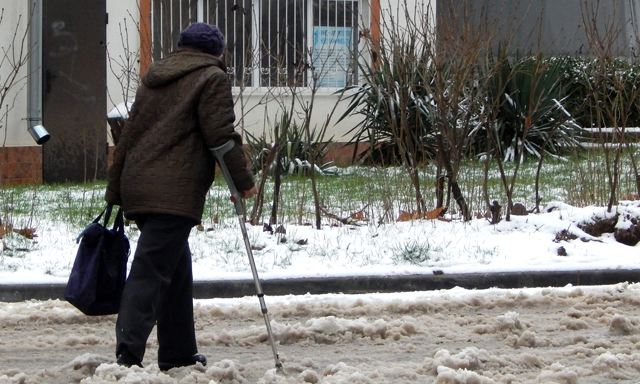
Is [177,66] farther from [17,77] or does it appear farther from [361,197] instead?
[17,77]

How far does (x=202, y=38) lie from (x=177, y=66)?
222mm

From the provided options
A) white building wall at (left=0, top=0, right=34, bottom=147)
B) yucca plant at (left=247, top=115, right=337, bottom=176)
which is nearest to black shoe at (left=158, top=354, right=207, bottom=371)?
yucca plant at (left=247, top=115, right=337, bottom=176)

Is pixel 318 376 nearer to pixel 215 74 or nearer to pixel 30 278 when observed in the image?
pixel 215 74

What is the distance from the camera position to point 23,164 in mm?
13133

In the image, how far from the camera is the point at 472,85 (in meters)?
8.42

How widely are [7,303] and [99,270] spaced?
2.16 m

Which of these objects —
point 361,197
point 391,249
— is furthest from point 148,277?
point 361,197

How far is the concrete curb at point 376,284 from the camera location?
253 inches

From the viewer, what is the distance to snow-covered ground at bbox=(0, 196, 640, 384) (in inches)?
180

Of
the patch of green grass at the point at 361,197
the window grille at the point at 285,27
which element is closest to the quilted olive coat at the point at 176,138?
the patch of green grass at the point at 361,197

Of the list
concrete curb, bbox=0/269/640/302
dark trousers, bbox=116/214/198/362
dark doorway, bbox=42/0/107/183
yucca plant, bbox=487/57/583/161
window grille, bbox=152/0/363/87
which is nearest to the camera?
dark trousers, bbox=116/214/198/362

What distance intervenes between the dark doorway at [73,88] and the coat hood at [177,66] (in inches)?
350

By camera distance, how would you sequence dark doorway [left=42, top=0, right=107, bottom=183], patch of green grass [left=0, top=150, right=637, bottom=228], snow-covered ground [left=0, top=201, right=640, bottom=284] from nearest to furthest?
snow-covered ground [left=0, top=201, right=640, bottom=284]
patch of green grass [left=0, top=150, right=637, bottom=228]
dark doorway [left=42, top=0, right=107, bottom=183]

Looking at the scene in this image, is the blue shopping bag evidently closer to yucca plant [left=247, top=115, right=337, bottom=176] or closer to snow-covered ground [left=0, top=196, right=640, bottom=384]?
snow-covered ground [left=0, top=196, right=640, bottom=384]
